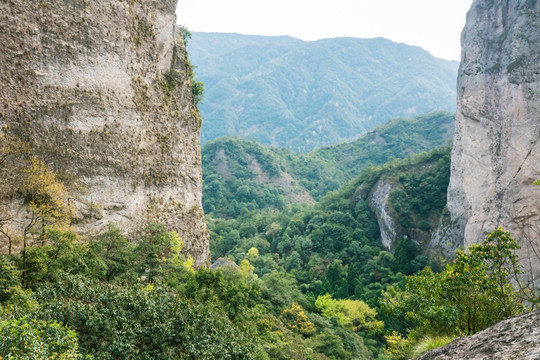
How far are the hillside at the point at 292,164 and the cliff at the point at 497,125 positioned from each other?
5907cm

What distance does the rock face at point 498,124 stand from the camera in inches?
1455

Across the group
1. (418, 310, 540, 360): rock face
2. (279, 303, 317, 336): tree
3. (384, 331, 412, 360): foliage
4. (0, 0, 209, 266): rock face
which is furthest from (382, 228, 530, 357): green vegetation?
(279, 303, 317, 336): tree

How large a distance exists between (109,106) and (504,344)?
843 inches

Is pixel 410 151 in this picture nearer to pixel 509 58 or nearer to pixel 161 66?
pixel 509 58

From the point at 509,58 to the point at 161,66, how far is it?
112 ft

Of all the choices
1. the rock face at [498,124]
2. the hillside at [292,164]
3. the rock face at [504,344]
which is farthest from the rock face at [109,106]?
the hillside at [292,164]

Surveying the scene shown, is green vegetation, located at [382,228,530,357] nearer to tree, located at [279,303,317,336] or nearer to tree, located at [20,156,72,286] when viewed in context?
tree, located at [20,156,72,286]

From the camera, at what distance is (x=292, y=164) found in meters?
126

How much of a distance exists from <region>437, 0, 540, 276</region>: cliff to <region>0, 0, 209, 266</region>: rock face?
90.9 feet

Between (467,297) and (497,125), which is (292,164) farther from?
(467,297)

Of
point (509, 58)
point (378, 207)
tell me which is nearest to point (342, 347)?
point (509, 58)

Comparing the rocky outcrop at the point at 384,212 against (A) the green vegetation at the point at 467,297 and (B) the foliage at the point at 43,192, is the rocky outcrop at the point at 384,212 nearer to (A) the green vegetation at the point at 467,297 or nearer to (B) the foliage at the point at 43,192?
(A) the green vegetation at the point at 467,297

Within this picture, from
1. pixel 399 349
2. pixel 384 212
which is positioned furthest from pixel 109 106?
pixel 384 212

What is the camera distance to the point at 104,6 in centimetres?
2212
